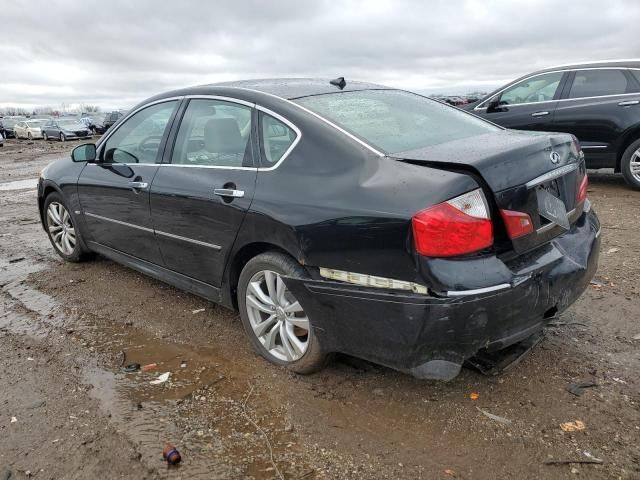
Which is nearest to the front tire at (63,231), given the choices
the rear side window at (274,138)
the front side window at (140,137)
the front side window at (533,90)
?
the front side window at (140,137)

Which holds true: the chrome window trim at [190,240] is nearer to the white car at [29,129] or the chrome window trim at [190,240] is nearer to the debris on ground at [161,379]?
the debris on ground at [161,379]

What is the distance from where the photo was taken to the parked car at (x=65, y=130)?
34875 millimetres

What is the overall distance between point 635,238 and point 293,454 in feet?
14.6

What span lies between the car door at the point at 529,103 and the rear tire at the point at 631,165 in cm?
115

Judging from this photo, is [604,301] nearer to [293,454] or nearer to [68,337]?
[293,454]

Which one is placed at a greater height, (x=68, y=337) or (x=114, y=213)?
(x=114, y=213)

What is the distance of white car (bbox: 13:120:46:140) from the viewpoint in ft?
125

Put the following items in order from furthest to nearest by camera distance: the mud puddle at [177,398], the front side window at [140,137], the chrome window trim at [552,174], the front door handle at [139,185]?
1. the front side window at [140,137]
2. the front door handle at [139,185]
3. the chrome window trim at [552,174]
4. the mud puddle at [177,398]

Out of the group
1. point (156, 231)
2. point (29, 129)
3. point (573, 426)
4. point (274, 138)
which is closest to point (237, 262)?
point (274, 138)

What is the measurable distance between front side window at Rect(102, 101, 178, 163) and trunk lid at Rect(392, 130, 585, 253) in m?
2.08

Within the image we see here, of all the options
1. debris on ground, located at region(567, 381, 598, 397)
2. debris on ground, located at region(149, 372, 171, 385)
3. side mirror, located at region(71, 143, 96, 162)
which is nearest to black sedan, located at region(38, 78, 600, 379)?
debris on ground, located at region(567, 381, 598, 397)

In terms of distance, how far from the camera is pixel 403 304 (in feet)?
7.91

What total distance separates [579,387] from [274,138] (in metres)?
2.18

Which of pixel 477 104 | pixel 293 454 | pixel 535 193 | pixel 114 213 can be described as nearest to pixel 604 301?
pixel 535 193
